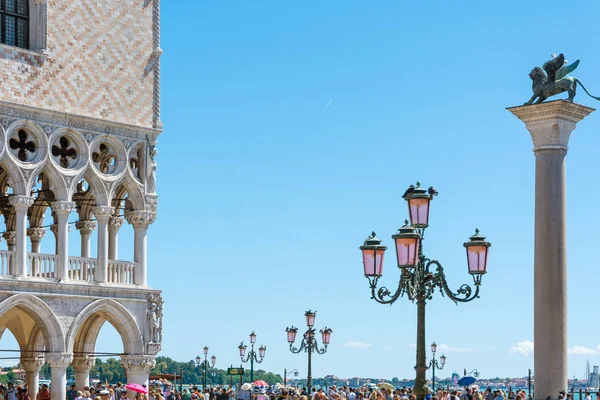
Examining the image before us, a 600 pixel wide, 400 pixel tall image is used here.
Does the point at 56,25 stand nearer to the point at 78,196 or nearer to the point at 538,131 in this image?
the point at 78,196

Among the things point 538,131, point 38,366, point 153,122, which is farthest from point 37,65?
point 538,131

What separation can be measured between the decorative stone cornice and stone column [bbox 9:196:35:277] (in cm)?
79

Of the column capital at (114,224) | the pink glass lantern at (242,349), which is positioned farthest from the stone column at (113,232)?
the pink glass lantern at (242,349)

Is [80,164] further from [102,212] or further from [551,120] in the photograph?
[551,120]

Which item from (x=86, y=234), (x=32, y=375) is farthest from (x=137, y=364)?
(x=86, y=234)

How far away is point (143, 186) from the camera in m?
34.1

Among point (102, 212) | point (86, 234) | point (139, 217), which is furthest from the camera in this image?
point (86, 234)

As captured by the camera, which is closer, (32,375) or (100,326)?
(100,326)

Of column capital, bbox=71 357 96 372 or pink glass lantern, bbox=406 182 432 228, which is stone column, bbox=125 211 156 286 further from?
pink glass lantern, bbox=406 182 432 228

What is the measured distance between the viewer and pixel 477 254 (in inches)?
732

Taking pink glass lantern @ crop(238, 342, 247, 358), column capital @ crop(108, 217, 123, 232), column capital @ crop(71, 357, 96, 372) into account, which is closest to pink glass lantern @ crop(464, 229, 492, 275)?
column capital @ crop(108, 217, 123, 232)

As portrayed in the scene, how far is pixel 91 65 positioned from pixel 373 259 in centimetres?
1630

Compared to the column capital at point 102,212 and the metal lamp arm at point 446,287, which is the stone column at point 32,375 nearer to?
the column capital at point 102,212

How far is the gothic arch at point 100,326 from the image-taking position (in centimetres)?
3219
